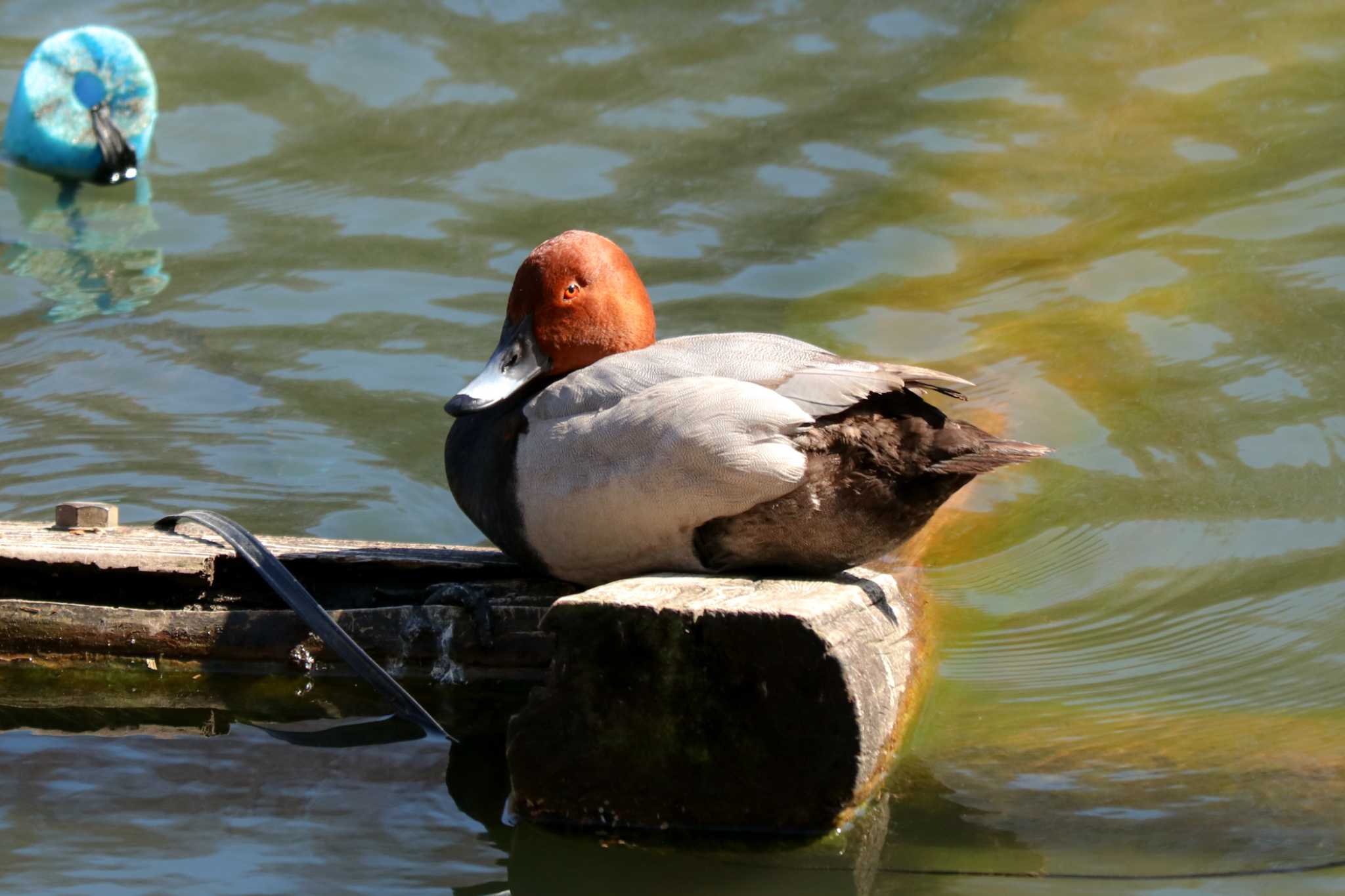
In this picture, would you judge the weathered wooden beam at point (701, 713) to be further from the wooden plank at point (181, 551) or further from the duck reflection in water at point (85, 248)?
the duck reflection in water at point (85, 248)

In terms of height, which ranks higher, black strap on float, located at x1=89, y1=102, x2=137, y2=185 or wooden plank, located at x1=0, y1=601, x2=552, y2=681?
black strap on float, located at x1=89, y1=102, x2=137, y2=185

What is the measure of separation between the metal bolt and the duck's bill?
87 cm

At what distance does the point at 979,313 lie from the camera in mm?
5570

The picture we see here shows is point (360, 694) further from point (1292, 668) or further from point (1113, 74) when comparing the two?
point (1113, 74)

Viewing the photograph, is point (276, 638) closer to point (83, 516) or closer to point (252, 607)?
point (252, 607)

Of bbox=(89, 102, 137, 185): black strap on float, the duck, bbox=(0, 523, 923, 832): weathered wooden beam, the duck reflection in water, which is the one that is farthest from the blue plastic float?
the duck

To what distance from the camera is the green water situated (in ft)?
8.98

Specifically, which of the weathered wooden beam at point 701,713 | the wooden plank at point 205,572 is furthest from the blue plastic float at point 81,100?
the weathered wooden beam at point 701,713

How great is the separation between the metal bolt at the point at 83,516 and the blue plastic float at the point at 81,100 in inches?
162

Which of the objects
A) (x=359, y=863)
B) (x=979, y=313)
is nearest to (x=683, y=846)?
(x=359, y=863)

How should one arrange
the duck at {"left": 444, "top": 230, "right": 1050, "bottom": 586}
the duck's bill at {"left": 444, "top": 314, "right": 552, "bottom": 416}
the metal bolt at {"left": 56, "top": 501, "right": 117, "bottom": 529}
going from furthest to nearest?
1. the metal bolt at {"left": 56, "top": 501, "right": 117, "bottom": 529}
2. the duck's bill at {"left": 444, "top": 314, "right": 552, "bottom": 416}
3. the duck at {"left": 444, "top": 230, "right": 1050, "bottom": 586}

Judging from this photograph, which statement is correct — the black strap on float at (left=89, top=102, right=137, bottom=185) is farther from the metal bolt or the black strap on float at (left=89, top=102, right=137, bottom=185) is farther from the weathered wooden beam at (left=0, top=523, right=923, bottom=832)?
the weathered wooden beam at (left=0, top=523, right=923, bottom=832)

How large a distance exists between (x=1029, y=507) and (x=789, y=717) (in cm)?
202

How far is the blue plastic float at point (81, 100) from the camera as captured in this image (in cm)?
716
